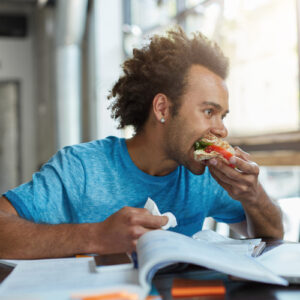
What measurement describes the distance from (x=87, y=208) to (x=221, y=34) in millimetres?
2486

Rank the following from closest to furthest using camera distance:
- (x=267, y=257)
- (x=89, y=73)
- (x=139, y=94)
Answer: (x=267, y=257) → (x=139, y=94) → (x=89, y=73)

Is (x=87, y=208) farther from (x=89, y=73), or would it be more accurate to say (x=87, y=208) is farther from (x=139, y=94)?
(x=89, y=73)

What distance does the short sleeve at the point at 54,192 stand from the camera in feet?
4.24

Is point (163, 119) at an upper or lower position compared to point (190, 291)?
upper

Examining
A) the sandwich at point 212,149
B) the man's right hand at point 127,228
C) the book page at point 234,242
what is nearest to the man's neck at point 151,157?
the sandwich at point 212,149

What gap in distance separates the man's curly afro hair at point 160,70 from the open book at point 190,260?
921 millimetres

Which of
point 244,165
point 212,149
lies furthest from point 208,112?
point 244,165

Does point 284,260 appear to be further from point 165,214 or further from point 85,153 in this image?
point 85,153

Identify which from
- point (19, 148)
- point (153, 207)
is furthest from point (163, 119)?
point (19, 148)

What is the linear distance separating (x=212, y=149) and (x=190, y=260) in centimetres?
78

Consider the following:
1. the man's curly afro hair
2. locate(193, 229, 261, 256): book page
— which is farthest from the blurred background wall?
locate(193, 229, 261, 256): book page

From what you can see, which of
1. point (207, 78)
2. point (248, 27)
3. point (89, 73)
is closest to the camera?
point (207, 78)

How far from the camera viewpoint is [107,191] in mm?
1481

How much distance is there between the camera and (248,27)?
326cm
